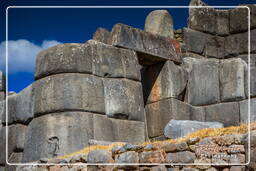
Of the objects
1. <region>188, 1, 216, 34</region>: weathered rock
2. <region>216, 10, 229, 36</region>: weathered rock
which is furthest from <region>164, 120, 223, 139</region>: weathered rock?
<region>216, 10, 229, 36</region>: weathered rock

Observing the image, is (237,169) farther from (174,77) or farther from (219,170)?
(174,77)

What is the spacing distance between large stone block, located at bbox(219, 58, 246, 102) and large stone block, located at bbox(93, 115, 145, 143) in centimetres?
302

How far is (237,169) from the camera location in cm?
591

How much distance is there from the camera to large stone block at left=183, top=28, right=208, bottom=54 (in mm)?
14328

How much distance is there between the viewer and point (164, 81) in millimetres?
12688

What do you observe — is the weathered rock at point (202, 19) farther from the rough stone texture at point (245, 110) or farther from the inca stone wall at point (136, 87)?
the rough stone texture at point (245, 110)

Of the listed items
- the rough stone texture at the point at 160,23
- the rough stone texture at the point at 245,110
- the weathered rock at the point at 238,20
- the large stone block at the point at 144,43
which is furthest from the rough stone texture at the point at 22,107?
the weathered rock at the point at 238,20

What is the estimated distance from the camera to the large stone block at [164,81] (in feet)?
41.4

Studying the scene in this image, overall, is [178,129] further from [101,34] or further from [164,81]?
[101,34]

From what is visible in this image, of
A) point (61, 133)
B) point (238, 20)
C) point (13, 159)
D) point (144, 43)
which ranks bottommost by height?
point (13, 159)

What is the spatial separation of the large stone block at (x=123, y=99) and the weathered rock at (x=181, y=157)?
4425 mm

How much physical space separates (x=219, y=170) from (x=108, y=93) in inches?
205

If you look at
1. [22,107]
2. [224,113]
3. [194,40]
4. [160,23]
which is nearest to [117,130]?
[22,107]

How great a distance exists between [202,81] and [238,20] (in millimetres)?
2414
